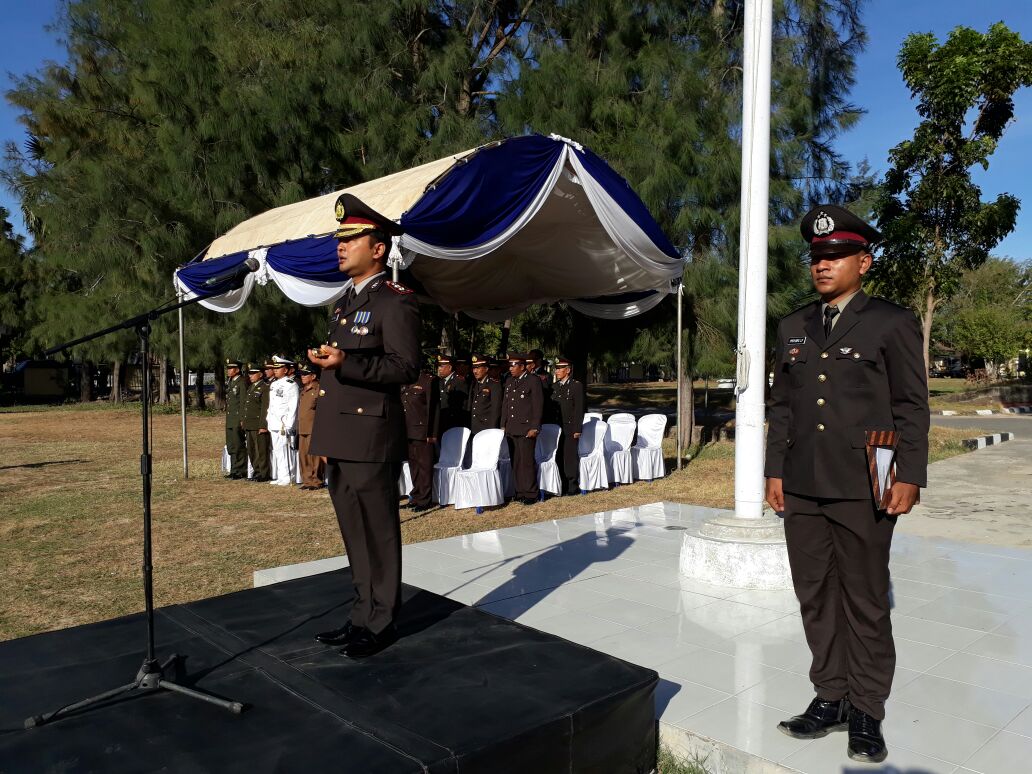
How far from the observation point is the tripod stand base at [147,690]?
7.27ft

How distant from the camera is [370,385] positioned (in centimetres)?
270

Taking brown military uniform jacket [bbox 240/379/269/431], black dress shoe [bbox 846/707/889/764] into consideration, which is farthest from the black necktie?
brown military uniform jacket [bbox 240/379/269/431]

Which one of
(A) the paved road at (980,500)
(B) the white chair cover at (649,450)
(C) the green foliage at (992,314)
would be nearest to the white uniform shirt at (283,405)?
(B) the white chair cover at (649,450)

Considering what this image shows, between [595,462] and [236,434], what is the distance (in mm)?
4695

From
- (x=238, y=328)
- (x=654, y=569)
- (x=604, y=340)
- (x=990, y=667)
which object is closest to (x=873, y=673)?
(x=990, y=667)

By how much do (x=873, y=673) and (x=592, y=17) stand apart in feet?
39.7

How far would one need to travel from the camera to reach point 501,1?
14.5 meters

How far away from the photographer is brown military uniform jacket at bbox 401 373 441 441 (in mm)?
7719

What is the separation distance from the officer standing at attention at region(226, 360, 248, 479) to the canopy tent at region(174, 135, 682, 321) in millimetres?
1305

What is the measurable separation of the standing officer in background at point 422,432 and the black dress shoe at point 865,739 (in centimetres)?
564

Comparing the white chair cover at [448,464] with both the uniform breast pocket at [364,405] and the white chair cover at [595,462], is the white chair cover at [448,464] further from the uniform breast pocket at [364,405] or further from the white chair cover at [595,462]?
the uniform breast pocket at [364,405]

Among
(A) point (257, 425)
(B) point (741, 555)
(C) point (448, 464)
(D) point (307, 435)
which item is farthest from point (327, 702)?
(A) point (257, 425)

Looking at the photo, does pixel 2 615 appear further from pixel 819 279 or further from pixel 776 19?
pixel 776 19

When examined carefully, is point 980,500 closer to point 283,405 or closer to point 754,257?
point 754,257
